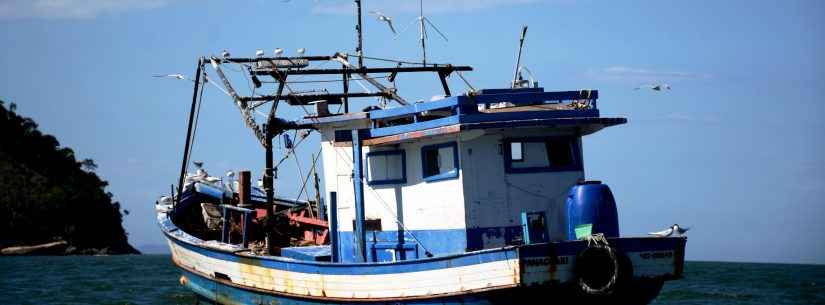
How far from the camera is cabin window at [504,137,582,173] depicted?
1769 centimetres

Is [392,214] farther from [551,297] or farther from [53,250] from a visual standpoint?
[53,250]

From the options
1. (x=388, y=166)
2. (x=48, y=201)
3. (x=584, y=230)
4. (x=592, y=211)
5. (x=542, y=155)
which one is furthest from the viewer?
(x=48, y=201)

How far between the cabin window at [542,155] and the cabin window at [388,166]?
1.96 m

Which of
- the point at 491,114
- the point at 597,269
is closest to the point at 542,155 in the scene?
the point at 491,114

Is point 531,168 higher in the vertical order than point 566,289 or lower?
higher

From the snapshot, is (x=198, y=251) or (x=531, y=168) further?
(x=198, y=251)

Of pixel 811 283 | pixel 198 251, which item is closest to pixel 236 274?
pixel 198 251

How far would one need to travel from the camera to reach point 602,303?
53.6 feet

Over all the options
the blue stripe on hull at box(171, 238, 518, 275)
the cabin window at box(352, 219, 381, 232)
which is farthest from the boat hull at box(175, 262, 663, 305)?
the cabin window at box(352, 219, 381, 232)

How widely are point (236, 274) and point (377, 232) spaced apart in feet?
13.0

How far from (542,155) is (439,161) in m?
1.58

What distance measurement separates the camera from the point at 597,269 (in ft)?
52.5

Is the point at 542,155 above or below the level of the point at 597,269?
above

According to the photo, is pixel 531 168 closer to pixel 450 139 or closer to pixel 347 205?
pixel 450 139
